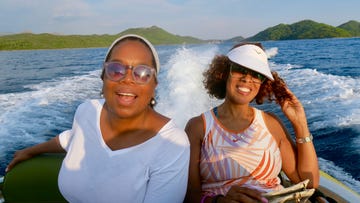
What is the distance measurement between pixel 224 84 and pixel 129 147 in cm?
92

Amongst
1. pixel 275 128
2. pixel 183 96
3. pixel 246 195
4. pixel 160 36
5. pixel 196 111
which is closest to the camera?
pixel 246 195

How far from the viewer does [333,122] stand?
6.45m

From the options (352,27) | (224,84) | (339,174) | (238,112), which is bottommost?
(339,174)

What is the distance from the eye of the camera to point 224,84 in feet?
7.51

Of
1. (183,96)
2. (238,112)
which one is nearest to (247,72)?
(238,112)

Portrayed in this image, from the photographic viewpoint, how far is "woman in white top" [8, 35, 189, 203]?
5.03 ft

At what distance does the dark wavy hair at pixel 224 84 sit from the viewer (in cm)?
213

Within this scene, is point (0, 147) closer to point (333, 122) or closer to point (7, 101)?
point (7, 101)

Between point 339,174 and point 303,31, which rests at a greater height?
point 303,31

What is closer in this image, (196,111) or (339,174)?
(339,174)

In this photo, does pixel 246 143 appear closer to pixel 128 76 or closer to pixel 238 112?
pixel 238 112

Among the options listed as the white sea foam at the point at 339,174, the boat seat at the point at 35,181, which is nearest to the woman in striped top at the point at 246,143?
the boat seat at the point at 35,181

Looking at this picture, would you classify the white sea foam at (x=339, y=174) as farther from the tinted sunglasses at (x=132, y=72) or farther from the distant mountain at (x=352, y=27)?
the distant mountain at (x=352, y=27)

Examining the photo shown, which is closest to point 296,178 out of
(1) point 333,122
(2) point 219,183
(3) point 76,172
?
(2) point 219,183
